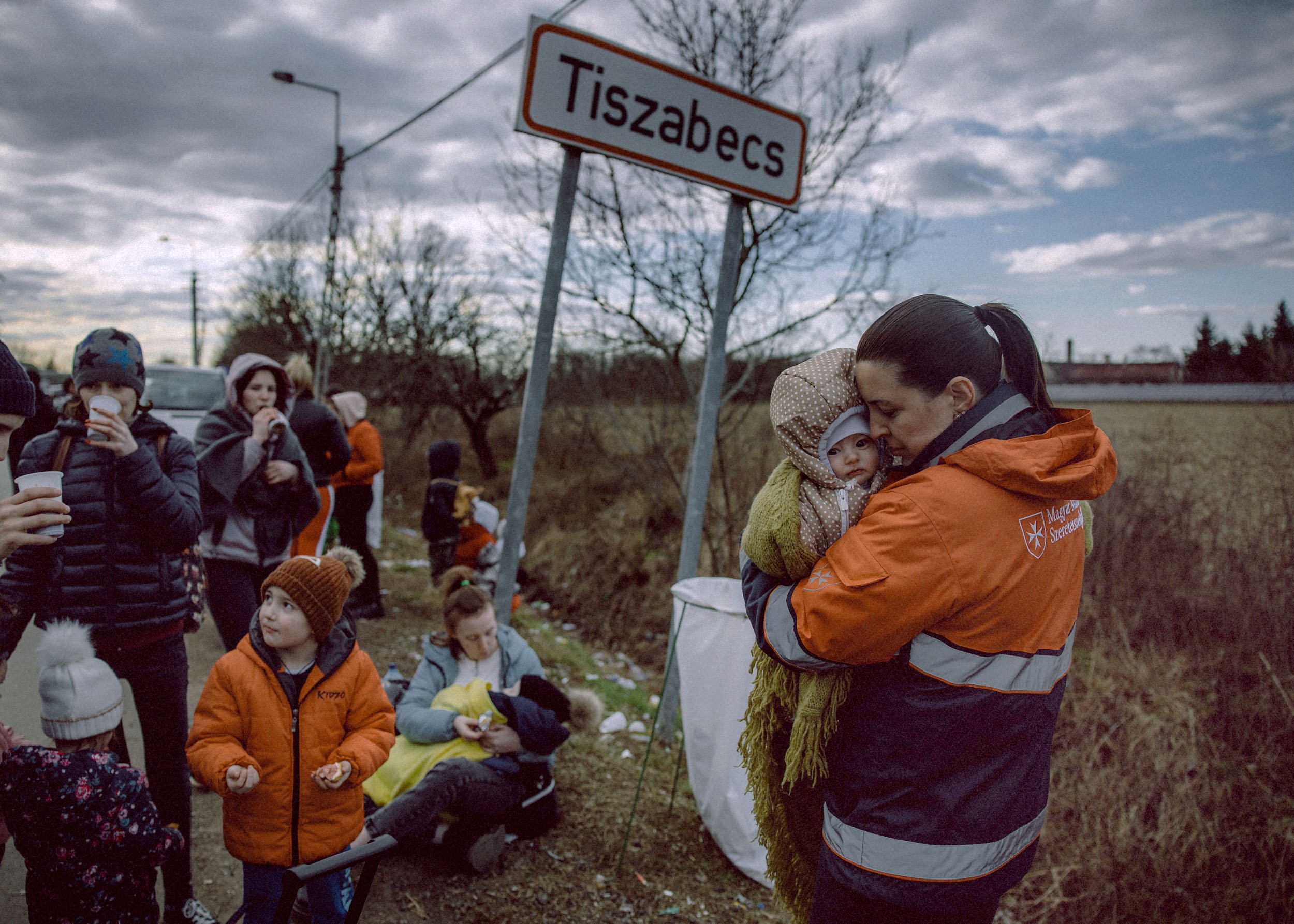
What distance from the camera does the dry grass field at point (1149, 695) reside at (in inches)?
130

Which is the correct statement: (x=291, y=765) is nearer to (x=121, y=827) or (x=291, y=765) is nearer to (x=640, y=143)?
(x=121, y=827)

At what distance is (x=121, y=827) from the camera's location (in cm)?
187

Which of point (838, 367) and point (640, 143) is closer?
point (838, 367)

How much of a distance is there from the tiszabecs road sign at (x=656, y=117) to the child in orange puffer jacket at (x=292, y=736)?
6.52 feet

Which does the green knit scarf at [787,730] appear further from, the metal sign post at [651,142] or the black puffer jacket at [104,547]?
the black puffer jacket at [104,547]

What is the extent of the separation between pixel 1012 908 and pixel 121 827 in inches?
142

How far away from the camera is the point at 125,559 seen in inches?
95.7

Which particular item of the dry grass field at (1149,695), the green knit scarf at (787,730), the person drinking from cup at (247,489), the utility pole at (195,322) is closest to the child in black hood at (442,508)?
the dry grass field at (1149,695)

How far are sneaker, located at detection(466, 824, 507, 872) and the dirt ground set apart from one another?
0.17 ft

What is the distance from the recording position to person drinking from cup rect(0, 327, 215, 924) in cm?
233

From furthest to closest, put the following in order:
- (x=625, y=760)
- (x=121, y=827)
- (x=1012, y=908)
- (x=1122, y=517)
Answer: (x=1122, y=517), (x=625, y=760), (x=1012, y=908), (x=121, y=827)

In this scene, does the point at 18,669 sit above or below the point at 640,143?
below

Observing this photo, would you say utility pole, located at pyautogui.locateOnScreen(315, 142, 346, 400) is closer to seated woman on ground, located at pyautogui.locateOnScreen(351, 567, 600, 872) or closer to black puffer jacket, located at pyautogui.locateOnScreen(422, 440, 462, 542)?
black puffer jacket, located at pyautogui.locateOnScreen(422, 440, 462, 542)

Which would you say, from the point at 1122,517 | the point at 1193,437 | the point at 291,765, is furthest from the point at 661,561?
the point at 291,765
